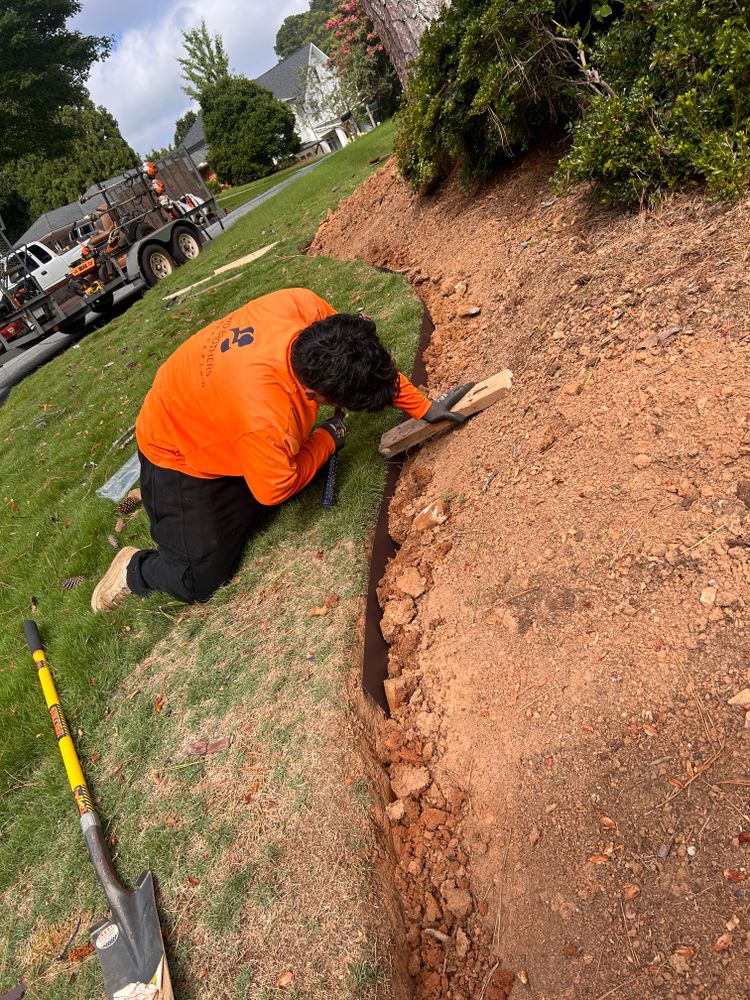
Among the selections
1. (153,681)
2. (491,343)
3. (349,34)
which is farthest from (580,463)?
(349,34)

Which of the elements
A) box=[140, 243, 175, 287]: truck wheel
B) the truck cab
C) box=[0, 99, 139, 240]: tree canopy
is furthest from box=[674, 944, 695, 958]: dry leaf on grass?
box=[0, 99, 139, 240]: tree canopy

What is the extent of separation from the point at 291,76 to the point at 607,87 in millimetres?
54700

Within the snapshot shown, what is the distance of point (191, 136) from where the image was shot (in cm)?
5472

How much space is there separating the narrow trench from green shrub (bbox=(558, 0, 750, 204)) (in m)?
2.67

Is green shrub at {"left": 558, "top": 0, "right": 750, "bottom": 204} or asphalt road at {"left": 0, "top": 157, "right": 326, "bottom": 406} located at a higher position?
asphalt road at {"left": 0, "top": 157, "right": 326, "bottom": 406}

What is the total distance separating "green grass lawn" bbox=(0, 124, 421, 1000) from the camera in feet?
6.75

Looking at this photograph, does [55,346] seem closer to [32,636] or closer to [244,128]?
[32,636]

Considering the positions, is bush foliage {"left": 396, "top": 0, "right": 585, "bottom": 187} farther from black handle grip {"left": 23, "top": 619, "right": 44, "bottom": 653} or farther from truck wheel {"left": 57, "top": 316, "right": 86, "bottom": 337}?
truck wheel {"left": 57, "top": 316, "right": 86, "bottom": 337}

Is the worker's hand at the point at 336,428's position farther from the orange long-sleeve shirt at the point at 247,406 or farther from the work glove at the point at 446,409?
the work glove at the point at 446,409

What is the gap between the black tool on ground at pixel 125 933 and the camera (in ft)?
6.73

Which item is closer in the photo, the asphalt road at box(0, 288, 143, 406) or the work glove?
the work glove

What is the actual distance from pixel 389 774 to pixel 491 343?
2524 mm

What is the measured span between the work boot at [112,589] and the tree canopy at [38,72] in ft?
98.0

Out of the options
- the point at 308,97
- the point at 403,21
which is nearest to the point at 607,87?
the point at 403,21
